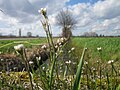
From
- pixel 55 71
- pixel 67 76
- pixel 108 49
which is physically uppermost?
pixel 55 71

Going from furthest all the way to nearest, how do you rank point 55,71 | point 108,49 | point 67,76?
point 108,49 < point 67,76 < point 55,71

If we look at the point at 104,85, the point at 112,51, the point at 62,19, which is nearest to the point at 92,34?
the point at 62,19

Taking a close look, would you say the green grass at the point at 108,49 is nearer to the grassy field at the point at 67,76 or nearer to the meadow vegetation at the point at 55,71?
the grassy field at the point at 67,76

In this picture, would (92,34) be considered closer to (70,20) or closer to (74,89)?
(70,20)

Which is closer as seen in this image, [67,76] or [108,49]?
[67,76]

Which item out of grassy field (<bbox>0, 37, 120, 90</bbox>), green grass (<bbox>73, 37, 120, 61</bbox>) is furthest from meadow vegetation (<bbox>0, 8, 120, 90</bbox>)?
green grass (<bbox>73, 37, 120, 61</bbox>)

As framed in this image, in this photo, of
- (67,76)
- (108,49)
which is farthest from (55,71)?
(108,49)

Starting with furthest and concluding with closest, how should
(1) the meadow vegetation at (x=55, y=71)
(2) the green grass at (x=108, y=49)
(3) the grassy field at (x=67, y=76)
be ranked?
(2) the green grass at (x=108, y=49)
(3) the grassy field at (x=67, y=76)
(1) the meadow vegetation at (x=55, y=71)

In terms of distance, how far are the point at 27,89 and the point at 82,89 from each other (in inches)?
21.3

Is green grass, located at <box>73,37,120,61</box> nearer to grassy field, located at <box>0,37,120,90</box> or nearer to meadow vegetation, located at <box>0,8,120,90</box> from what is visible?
grassy field, located at <box>0,37,120,90</box>

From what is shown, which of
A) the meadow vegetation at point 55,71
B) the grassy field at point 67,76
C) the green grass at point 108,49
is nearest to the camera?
the meadow vegetation at point 55,71

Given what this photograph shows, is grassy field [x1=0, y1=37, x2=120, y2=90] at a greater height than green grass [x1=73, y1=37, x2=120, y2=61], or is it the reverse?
grassy field [x1=0, y1=37, x2=120, y2=90]

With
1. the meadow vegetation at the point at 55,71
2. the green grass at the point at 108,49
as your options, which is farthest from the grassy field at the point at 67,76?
the green grass at the point at 108,49

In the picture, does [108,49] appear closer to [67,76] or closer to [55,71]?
[67,76]
